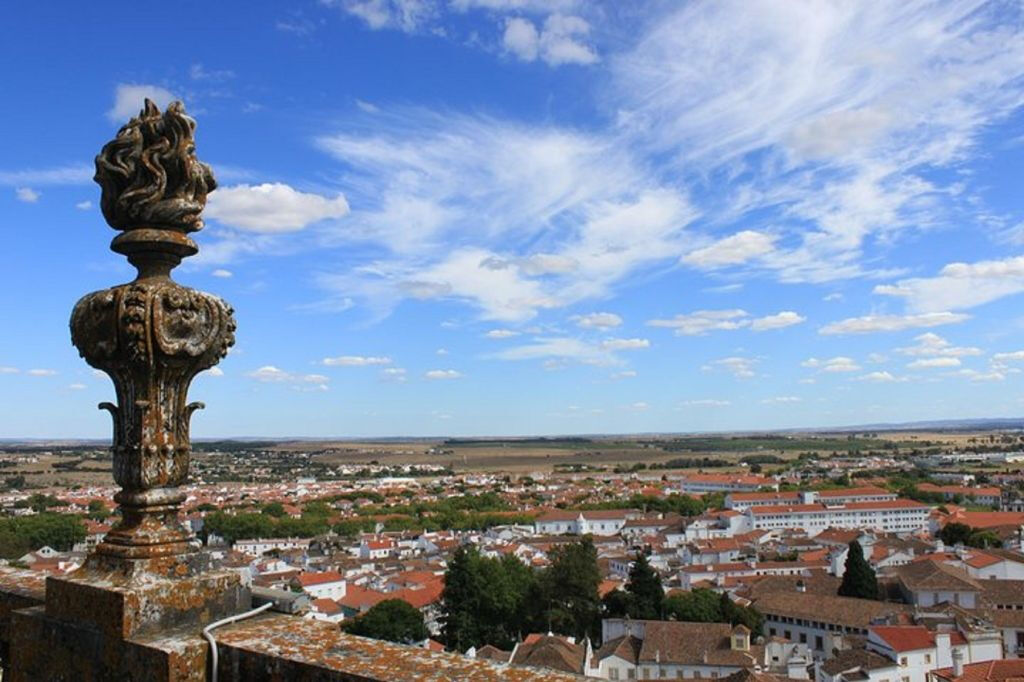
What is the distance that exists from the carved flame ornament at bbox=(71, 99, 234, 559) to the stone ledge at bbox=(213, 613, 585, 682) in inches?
19.9

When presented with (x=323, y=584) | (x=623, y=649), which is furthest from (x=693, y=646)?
A: (x=323, y=584)

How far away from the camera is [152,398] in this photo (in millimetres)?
2980

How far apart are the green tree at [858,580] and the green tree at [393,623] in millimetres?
22571

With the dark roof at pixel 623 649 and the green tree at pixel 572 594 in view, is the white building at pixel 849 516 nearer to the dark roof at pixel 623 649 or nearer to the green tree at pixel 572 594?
the green tree at pixel 572 594

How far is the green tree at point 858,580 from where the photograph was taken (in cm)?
4344

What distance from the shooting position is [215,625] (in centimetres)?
277

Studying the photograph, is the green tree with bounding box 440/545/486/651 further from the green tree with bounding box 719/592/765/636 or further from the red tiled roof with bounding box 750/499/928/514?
the red tiled roof with bounding box 750/499/928/514

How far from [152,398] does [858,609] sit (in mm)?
41355

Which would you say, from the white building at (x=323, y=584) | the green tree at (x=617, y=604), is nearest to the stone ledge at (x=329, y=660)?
the green tree at (x=617, y=604)

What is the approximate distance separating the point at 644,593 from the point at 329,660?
39.1m

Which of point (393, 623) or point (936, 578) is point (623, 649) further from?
point (936, 578)

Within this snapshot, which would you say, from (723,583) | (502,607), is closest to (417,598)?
(502,607)

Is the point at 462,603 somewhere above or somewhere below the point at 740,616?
above

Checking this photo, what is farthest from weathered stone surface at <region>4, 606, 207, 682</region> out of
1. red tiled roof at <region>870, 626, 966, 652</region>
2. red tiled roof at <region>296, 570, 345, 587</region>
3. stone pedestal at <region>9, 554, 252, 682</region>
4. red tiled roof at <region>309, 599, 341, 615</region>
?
red tiled roof at <region>296, 570, 345, 587</region>
